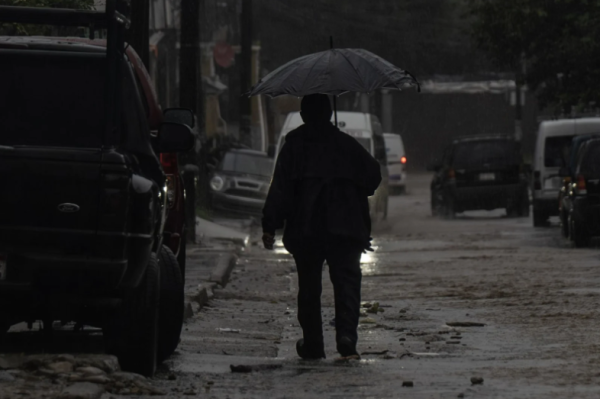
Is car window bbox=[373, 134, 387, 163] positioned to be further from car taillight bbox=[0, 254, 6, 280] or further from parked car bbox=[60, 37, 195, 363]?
car taillight bbox=[0, 254, 6, 280]

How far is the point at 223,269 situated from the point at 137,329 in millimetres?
9610

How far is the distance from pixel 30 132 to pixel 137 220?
783 mm

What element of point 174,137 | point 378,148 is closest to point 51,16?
point 174,137

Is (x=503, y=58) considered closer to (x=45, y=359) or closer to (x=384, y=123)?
(x=45, y=359)

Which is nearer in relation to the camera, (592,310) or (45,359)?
(45,359)

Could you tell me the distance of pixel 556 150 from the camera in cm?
2673

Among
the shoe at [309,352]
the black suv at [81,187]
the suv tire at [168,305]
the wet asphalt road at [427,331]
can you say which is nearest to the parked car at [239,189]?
the wet asphalt road at [427,331]

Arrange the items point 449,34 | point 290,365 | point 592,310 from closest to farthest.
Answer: point 290,365 < point 592,310 < point 449,34

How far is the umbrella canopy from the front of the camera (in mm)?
9750

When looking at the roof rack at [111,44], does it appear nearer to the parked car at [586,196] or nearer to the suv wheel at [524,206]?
the parked car at [586,196]

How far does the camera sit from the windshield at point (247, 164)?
3083 centimetres

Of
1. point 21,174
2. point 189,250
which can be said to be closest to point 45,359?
point 21,174

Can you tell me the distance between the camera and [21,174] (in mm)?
7070

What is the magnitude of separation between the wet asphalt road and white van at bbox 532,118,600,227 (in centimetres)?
474
